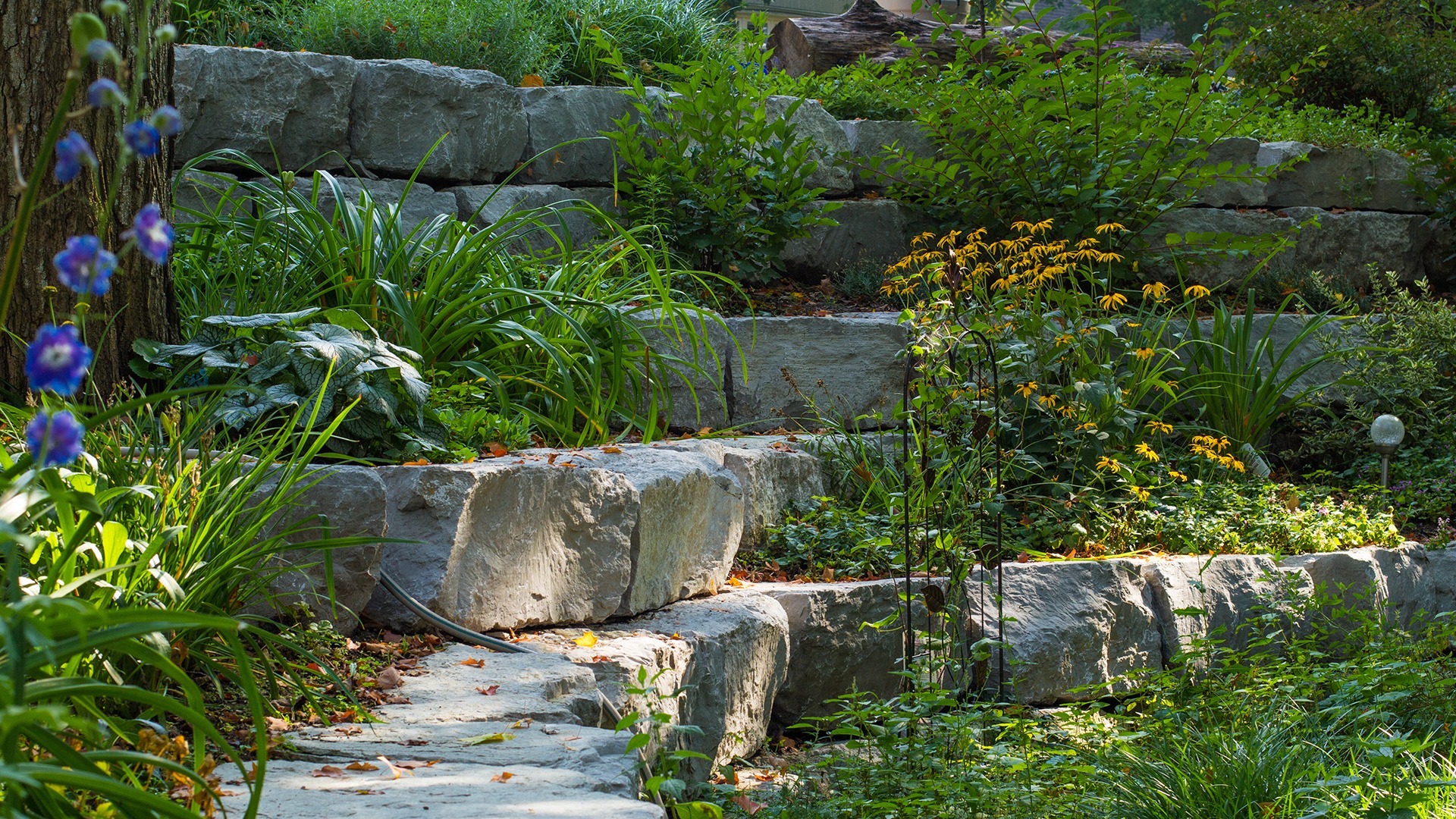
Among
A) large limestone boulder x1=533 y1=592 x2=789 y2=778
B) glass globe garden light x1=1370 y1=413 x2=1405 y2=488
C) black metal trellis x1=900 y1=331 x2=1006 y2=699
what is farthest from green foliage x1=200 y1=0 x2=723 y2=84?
glass globe garden light x1=1370 y1=413 x2=1405 y2=488

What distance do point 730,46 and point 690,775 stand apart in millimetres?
5151

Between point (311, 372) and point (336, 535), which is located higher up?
point (311, 372)

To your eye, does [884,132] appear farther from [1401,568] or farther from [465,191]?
[1401,568]

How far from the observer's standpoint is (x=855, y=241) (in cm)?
584

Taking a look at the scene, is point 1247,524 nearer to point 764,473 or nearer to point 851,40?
point 764,473

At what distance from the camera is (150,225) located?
0.89m

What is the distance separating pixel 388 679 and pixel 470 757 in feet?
1.47

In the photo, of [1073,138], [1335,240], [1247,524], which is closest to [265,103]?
[1073,138]

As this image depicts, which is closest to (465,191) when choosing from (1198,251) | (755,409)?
(755,409)

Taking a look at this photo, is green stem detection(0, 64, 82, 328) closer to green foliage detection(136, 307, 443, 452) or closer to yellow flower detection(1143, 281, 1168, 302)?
green foliage detection(136, 307, 443, 452)

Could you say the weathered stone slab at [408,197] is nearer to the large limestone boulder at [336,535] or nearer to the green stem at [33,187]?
the large limestone boulder at [336,535]

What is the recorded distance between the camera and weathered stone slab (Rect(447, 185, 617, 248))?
15.9 feet

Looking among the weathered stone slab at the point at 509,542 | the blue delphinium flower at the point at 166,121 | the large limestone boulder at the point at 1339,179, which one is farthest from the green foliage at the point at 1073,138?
the blue delphinium flower at the point at 166,121

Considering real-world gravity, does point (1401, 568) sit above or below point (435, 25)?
below
